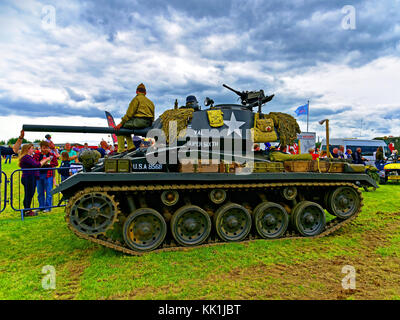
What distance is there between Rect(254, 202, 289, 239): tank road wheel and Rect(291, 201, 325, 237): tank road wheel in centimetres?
26

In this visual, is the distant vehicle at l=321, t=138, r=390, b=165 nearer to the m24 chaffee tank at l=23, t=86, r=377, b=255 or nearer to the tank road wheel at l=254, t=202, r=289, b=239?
the m24 chaffee tank at l=23, t=86, r=377, b=255

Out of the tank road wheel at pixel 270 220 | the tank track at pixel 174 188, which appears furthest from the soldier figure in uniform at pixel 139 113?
the tank road wheel at pixel 270 220

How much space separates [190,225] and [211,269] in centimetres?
122

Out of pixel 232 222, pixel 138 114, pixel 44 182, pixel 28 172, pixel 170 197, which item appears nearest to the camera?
pixel 170 197

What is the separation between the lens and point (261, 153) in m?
7.07

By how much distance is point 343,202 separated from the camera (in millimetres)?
6961

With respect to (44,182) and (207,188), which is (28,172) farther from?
(207,188)

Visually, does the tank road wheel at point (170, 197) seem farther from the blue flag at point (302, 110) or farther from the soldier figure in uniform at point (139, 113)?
the blue flag at point (302, 110)

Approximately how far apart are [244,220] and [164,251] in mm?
1896

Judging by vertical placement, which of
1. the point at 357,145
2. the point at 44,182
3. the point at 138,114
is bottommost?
the point at 44,182

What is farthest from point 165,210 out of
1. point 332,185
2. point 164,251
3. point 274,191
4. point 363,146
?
point 363,146

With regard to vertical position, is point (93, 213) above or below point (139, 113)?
below

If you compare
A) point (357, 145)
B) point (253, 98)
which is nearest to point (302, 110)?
point (357, 145)
